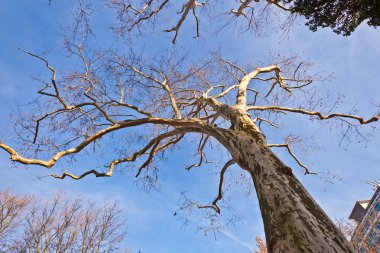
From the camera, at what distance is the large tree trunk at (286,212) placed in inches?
78.0

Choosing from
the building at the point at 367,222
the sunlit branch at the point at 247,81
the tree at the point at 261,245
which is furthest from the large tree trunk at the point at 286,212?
the tree at the point at 261,245

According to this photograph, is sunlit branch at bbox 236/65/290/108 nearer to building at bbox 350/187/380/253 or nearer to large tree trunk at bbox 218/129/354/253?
large tree trunk at bbox 218/129/354/253

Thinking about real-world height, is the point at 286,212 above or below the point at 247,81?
below

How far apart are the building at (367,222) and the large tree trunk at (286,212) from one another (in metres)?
9.85

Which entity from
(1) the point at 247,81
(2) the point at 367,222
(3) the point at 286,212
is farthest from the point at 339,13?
(2) the point at 367,222

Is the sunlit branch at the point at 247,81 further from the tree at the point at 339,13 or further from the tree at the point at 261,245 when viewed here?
the tree at the point at 261,245

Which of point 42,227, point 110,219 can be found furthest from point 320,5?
point 42,227

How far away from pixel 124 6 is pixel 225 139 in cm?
470

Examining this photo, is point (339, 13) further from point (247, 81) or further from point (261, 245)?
point (261, 245)

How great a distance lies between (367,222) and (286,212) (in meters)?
16.0

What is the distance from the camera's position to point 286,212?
2.32 metres

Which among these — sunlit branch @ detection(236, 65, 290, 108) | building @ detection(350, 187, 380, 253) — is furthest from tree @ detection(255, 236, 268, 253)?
sunlit branch @ detection(236, 65, 290, 108)

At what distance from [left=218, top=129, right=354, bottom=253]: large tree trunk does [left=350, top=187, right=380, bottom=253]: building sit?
32.3 ft

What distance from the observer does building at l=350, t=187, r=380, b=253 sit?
40.1 ft
